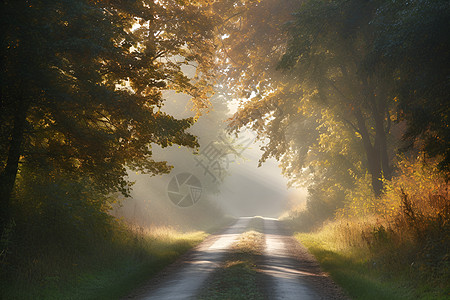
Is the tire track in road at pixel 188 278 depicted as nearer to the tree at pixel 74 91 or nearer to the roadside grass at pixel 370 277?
the tree at pixel 74 91

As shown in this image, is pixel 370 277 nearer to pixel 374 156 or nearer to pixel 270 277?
pixel 270 277

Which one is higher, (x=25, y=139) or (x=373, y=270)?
(x=25, y=139)

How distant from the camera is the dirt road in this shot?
995 cm

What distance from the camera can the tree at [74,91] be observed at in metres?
9.15

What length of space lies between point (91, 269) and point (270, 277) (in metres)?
5.69

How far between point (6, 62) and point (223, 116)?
3355 cm

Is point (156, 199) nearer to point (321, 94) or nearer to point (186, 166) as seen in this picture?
point (186, 166)

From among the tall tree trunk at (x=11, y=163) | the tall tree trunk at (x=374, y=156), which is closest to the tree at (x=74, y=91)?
the tall tree trunk at (x=11, y=163)

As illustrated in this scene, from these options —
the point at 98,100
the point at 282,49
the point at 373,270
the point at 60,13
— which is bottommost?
the point at 373,270

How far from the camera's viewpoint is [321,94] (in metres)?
19.0

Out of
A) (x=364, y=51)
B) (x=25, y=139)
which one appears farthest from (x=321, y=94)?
(x=25, y=139)

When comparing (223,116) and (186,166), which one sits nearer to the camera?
(186,166)

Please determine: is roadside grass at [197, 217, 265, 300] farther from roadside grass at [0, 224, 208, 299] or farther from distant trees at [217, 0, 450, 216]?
distant trees at [217, 0, 450, 216]

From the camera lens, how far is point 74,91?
10656 millimetres
